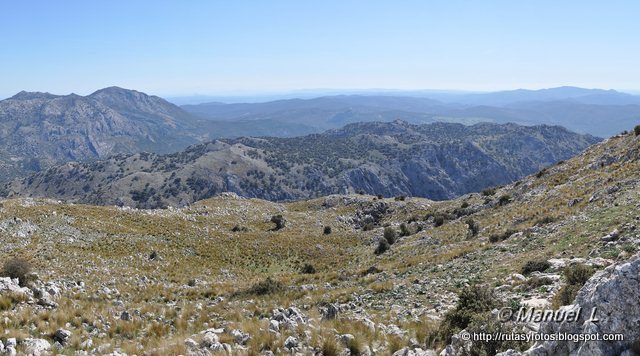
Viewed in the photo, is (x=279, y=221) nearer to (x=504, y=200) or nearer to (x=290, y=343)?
(x=504, y=200)

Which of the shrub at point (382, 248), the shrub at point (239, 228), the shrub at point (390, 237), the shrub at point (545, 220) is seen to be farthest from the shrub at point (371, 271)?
the shrub at point (239, 228)

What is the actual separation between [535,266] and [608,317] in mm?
9633

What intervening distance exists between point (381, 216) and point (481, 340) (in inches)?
2121

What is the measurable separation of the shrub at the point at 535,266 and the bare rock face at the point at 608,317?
8675mm

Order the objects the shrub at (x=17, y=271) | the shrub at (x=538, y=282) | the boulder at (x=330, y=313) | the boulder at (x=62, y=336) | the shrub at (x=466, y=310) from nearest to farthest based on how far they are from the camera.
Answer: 1. the shrub at (x=466, y=310)
2. the boulder at (x=62, y=336)
3. the shrub at (x=538, y=282)
4. the boulder at (x=330, y=313)
5. the shrub at (x=17, y=271)

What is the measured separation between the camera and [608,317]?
24.3 feet

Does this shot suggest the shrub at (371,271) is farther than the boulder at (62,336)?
Yes

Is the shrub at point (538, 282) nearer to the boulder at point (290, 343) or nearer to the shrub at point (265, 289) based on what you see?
the boulder at point (290, 343)

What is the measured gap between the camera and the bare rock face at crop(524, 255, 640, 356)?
7.12 meters

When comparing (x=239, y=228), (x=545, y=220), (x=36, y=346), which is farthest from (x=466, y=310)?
(x=239, y=228)

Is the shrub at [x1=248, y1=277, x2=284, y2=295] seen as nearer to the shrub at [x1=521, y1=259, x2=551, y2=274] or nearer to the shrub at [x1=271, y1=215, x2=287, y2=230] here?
the shrub at [x1=521, y1=259, x2=551, y2=274]

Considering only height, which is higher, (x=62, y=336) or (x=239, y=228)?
(x=62, y=336)

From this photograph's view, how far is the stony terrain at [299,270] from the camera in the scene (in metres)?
12.1

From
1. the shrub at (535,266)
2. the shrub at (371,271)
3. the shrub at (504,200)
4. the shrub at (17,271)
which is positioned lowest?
the shrub at (371,271)
